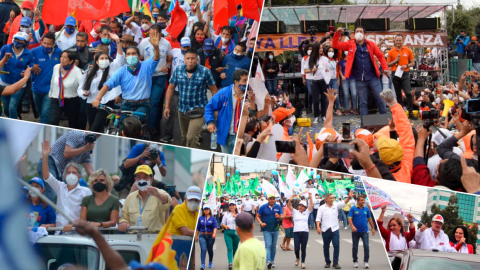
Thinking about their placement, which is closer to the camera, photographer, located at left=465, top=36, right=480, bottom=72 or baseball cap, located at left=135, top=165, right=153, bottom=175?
baseball cap, located at left=135, top=165, right=153, bottom=175

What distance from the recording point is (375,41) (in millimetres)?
6996

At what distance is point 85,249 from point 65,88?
3197 mm

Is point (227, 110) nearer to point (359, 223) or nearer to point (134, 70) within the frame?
point (134, 70)

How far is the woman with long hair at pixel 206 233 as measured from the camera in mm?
6164

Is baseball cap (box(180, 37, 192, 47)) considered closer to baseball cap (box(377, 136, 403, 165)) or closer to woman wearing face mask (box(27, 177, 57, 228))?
woman wearing face mask (box(27, 177, 57, 228))

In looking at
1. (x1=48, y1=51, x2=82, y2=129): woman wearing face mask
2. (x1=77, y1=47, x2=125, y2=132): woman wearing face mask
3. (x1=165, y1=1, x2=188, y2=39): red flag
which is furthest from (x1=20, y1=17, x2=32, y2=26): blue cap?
(x1=165, y1=1, x2=188, y2=39): red flag

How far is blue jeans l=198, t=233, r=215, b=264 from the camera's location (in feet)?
20.2

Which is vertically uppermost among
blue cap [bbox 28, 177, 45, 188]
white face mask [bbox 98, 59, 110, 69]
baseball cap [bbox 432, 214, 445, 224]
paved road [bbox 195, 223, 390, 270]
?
white face mask [bbox 98, 59, 110, 69]

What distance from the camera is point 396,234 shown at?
550 centimetres

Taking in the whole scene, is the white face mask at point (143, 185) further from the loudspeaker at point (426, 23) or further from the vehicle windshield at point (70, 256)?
the loudspeaker at point (426, 23)

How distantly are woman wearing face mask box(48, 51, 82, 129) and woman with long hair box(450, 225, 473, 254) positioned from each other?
4.58 meters

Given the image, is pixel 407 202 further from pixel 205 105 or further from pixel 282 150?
pixel 205 105

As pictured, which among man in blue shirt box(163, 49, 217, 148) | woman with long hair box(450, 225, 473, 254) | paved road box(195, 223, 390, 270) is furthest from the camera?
man in blue shirt box(163, 49, 217, 148)

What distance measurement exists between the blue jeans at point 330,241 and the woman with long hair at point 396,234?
582mm
